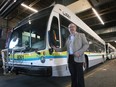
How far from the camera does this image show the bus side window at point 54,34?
3982mm

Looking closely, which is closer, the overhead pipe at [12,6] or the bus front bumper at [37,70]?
the bus front bumper at [37,70]

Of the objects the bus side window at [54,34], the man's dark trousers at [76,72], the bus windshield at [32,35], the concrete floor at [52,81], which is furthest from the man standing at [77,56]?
the concrete floor at [52,81]

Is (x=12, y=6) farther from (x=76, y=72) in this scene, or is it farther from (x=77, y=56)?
(x=76, y=72)

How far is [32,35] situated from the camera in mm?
4414

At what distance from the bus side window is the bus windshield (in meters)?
0.22

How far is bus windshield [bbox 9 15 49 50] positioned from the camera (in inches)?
163

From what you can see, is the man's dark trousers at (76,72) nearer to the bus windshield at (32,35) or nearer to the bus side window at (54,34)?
the bus side window at (54,34)

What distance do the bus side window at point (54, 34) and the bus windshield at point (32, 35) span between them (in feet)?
0.73

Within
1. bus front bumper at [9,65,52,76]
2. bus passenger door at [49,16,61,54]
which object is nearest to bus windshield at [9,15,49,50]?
bus passenger door at [49,16,61,54]

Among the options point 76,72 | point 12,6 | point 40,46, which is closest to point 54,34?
point 40,46

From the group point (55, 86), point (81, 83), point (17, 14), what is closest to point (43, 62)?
point (55, 86)

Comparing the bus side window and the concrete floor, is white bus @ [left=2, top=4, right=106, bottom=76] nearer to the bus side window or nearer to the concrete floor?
the bus side window

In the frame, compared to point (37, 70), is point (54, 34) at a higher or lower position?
higher

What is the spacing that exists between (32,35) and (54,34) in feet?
2.60
